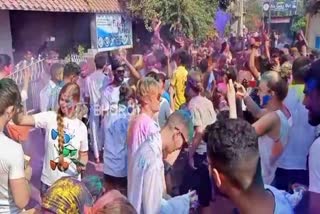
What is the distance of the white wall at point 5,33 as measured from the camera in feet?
38.8

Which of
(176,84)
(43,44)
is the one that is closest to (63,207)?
(176,84)

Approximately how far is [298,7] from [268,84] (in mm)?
45835

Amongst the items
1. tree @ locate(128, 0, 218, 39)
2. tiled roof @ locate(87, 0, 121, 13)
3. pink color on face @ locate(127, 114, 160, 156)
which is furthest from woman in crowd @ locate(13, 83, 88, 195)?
tree @ locate(128, 0, 218, 39)

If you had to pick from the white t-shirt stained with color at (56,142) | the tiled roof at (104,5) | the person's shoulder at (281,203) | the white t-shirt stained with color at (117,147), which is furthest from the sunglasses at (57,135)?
the tiled roof at (104,5)

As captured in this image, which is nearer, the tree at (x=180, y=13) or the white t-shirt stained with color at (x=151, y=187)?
the white t-shirt stained with color at (x=151, y=187)

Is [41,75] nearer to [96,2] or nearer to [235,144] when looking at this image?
[96,2]

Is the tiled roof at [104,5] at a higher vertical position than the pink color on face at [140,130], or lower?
higher

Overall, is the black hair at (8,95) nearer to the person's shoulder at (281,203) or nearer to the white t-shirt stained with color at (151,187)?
the white t-shirt stained with color at (151,187)

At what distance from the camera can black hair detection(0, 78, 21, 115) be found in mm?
2896

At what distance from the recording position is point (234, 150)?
6.70 ft

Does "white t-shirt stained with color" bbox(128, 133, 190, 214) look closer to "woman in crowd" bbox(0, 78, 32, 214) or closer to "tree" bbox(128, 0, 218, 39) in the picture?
"woman in crowd" bbox(0, 78, 32, 214)

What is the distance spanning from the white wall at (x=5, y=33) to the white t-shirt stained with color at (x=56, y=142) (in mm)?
8239

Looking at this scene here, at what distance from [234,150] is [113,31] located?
14939mm

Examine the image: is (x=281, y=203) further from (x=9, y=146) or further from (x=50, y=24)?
(x=50, y=24)
